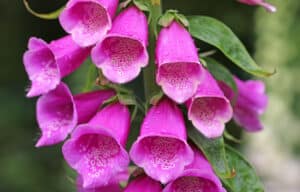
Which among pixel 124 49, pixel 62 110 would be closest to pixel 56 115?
pixel 62 110

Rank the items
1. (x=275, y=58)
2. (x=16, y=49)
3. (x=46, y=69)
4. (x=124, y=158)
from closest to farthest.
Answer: (x=124, y=158)
(x=46, y=69)
(x=275, y=58)
(x=16, y=49)

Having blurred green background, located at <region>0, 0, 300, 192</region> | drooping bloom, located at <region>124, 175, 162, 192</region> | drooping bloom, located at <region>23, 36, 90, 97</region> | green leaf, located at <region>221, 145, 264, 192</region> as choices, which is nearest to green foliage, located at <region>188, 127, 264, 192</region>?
green leaf, located at <region>221, 145, 264, 192</region>

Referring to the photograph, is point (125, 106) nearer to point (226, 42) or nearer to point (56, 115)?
point (56, 115)

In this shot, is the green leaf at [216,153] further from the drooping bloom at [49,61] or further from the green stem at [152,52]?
the drooping bloom at [49,61]

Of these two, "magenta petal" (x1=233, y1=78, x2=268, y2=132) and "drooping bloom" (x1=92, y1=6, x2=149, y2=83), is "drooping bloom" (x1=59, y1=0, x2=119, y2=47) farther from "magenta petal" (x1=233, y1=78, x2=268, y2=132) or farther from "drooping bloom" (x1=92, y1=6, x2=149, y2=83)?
"magenta petal" (x1=233, y1=78, x2=268, y2=132)

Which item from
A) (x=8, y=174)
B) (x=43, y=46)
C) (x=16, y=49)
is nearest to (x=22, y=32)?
(x=16, y=49)

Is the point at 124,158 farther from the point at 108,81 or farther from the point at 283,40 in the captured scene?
the point at 283,40
